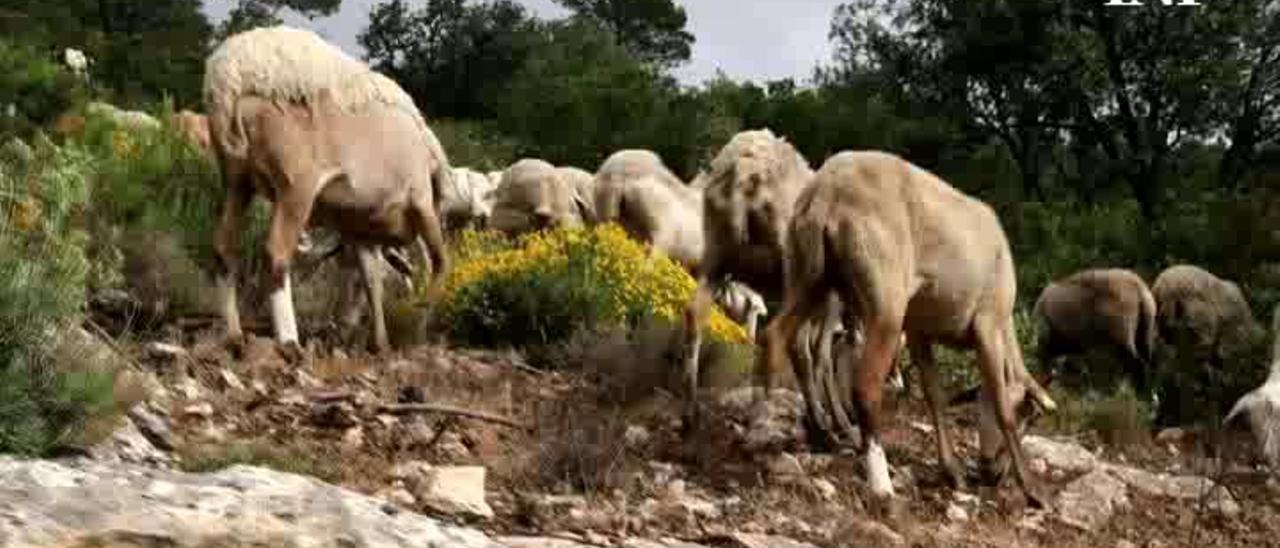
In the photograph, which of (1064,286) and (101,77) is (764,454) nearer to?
(1064,286)

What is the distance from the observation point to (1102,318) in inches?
758

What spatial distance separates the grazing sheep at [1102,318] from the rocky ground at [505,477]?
795 cm

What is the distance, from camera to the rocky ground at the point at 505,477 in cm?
406

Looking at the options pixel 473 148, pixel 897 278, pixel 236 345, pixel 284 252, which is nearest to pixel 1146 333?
pixel 897 278

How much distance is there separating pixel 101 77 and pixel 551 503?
106 ft

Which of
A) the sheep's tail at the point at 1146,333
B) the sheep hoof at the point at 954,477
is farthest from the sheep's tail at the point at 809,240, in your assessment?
the sheep's tail at the point at 1146,333

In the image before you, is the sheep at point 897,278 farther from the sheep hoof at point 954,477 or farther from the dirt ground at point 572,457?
the dirt ground at point 572,457

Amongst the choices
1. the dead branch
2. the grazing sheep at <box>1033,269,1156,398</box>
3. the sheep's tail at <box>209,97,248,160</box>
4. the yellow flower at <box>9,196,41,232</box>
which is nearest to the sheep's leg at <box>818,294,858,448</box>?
the dead branch

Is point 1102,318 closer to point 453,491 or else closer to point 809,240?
point 809,240

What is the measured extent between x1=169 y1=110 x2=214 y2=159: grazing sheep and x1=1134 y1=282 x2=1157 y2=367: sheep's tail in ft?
30.4

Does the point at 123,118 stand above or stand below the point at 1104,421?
above

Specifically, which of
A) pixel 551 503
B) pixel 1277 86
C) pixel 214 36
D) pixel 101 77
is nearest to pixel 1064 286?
pixel 551 503

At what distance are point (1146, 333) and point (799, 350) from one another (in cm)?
1058

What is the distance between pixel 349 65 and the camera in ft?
33.7
